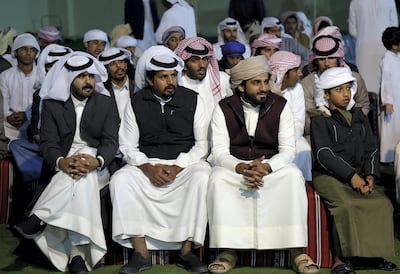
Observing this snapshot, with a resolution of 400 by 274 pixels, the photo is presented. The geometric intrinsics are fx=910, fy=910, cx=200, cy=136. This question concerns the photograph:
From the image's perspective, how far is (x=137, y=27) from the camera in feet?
36.7

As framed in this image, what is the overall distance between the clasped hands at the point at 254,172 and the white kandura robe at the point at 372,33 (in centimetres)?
484

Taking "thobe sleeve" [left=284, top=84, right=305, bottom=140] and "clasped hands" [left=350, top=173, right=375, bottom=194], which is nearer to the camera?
"clasped hands" [left=350, top=173, right=375, bottom=194]

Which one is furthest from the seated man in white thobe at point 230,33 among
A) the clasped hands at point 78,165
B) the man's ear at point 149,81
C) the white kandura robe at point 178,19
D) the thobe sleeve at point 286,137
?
the clasped hands at point 78,165

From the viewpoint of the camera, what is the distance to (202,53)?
24.2ft

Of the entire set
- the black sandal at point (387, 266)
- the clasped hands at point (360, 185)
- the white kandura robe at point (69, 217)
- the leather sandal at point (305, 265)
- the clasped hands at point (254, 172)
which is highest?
the clasped hands at point (254, 172)

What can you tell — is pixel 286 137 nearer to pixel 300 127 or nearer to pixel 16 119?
pixel 300 127

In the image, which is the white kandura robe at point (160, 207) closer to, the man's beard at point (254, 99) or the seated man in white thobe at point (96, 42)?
the man's beard at point (254, 99)

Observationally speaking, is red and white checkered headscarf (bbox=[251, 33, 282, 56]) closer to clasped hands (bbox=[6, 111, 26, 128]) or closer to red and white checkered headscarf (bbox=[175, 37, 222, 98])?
red and white checkered headscarf (bbox=[175, 37, 222, 98])

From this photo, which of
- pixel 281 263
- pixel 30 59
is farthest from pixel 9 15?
pixel 281 263

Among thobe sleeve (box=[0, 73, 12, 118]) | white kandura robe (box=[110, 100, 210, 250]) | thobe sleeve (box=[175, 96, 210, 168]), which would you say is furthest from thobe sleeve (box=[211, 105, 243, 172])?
thobe sleeve (box=[0, 73, 12, 118])

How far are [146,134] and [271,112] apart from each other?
0.93 m

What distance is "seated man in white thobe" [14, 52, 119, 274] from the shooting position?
597 cm

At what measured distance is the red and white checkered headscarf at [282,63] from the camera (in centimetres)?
730

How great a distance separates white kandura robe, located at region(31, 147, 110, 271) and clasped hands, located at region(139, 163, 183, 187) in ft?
1.16
